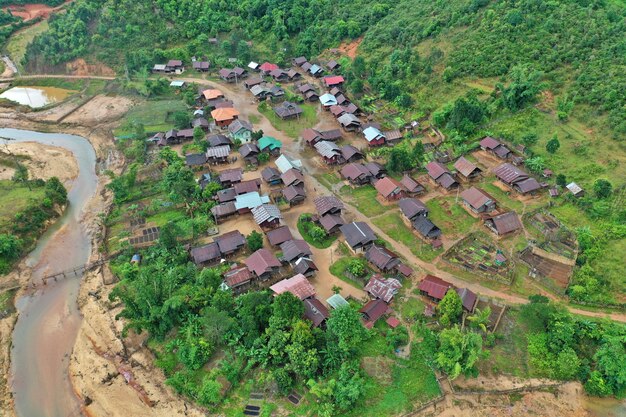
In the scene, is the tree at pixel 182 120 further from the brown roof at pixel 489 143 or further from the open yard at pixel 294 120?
the brown roof at pixel 489 143

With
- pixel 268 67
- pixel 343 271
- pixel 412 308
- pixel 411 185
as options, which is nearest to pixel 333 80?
pixel 268 67

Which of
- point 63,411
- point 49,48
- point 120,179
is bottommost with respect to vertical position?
point 63,411

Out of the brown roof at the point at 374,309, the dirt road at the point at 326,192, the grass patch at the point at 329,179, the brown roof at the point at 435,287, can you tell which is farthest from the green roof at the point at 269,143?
the brown roof at the point at 435,287

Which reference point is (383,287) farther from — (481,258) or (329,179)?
(329,179)

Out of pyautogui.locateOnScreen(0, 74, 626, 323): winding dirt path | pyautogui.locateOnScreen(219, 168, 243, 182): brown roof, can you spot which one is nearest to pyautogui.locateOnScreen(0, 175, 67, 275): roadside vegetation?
pyautogui.locateOnScreen(219, 168, 243, 182): brown roof

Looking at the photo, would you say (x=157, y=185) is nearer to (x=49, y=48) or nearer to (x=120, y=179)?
(x=120, y=179)

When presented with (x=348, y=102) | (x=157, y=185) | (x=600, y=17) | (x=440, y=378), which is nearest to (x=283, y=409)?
(x=440, y=378)

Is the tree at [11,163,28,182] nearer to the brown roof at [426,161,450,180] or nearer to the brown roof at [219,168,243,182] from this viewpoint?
the brown roof at [219,168,243,182]
